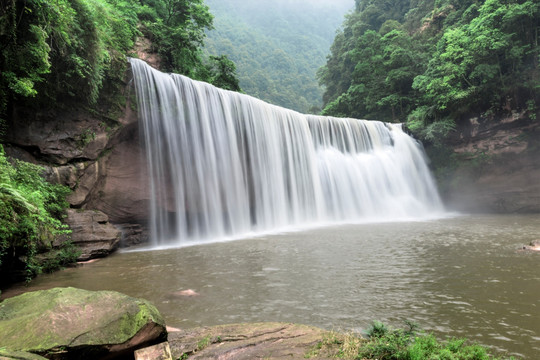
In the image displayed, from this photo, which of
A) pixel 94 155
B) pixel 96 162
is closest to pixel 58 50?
pixel 94 155

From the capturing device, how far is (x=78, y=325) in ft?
9.41

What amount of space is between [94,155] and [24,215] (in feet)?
16.8

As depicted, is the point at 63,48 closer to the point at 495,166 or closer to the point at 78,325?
the point at 78,325

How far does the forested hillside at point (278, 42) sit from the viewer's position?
60625 mm

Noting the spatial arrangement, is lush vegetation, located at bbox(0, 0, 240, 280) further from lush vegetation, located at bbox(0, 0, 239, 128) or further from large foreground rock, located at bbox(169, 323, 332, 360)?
large foreground rock, located at bbox(169, 323, 332, 360)

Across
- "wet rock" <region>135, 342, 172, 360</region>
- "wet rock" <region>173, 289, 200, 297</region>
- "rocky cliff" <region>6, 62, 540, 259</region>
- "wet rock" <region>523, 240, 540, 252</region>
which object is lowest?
"wet rock" <region>523, 240, 540, 252</region>

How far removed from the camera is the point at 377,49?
99.2ft

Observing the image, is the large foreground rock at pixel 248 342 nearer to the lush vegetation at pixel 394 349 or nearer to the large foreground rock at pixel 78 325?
the lush vegetation at pixel 394 349

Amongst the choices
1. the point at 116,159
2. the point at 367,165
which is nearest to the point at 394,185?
the point at 367,165

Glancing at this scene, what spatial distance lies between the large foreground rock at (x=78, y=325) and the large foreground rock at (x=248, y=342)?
322 millimetres

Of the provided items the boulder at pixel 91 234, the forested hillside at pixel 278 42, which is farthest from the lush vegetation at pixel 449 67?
the boulder at pixel 91 234

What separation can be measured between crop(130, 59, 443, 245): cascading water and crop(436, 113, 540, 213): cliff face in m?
1.95

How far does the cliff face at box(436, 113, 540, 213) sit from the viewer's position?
18609 millimetres

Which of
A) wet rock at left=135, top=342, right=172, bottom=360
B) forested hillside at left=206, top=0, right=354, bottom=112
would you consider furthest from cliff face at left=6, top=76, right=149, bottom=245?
forested hillside at left=206, top=0, right=354, bottom=112
